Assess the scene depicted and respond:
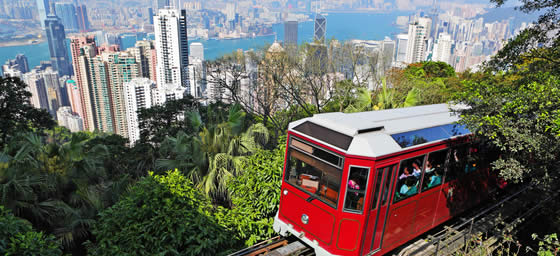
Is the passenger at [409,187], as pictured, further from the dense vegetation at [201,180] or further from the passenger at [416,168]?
the dense vegetation at [201,180]

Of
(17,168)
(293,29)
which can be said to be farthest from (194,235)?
(293,29)

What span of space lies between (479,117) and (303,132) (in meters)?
2.89

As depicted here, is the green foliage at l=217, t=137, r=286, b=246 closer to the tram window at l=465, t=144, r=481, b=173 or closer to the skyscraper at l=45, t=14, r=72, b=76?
the tram window at l=465, t=144, r=481, b=173

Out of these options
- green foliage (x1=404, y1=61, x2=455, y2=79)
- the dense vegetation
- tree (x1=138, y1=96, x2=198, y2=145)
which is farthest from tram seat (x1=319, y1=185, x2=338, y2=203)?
green foliage (x1=404, y1=61, x2=455, y2=79)

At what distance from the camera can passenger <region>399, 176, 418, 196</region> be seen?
5.52 m

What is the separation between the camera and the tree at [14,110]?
533 inches

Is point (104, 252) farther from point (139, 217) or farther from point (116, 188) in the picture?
point (116, 188)

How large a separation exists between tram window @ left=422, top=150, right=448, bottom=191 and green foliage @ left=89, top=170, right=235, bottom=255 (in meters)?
3.57

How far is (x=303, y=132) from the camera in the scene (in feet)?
17.9

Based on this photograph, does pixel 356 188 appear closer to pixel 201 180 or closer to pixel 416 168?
pixel 416 168

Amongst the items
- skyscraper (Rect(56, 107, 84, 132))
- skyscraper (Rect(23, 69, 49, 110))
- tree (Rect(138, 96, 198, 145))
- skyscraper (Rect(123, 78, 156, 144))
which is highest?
tree (Rect(138, 96, 198, 145))

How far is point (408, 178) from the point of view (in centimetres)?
555

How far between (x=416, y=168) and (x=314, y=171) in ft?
5.75

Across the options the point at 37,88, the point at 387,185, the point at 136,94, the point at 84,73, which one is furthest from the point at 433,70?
the point at 37,88
